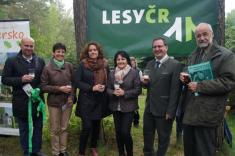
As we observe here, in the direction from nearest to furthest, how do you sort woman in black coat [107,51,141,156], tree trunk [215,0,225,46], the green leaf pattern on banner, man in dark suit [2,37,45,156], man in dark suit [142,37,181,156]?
man in dark suit [142,37,181,156] → woman in black coat [107,51,141,156] → man in dark suit [2,37,45,156] → tree trunk [215,0,225,46] → the green leaf pattern on banner

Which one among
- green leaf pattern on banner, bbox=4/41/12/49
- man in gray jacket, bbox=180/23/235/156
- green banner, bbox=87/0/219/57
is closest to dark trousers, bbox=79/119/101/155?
green banner, bbox=87/0/219/57

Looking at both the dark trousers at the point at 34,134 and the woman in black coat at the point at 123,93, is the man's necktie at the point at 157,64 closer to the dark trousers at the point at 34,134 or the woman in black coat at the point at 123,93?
the woman in black coat at the point at 123,93

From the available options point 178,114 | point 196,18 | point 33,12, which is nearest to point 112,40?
point 196,18

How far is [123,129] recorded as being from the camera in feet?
18.4

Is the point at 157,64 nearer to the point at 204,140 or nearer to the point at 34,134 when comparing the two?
the point at 204,140

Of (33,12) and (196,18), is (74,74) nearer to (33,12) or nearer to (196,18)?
(196,18)

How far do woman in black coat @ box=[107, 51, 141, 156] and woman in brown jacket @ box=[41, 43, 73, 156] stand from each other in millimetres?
Result: 716

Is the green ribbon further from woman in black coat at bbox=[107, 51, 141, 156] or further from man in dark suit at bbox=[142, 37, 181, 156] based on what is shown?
man in dark suit at bbox=[142, 37, 181, 156]

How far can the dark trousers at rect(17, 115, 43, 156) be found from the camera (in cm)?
596

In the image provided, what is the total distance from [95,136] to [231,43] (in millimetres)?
19940

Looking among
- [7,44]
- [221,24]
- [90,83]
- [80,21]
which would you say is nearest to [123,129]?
[90,83]

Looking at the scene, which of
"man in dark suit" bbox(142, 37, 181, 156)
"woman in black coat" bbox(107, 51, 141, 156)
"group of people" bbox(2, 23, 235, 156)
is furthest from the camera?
"woman in black coat" bbox(107, 51, 141, 156)

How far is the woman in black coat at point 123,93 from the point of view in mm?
5555

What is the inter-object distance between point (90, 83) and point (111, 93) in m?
0.41
